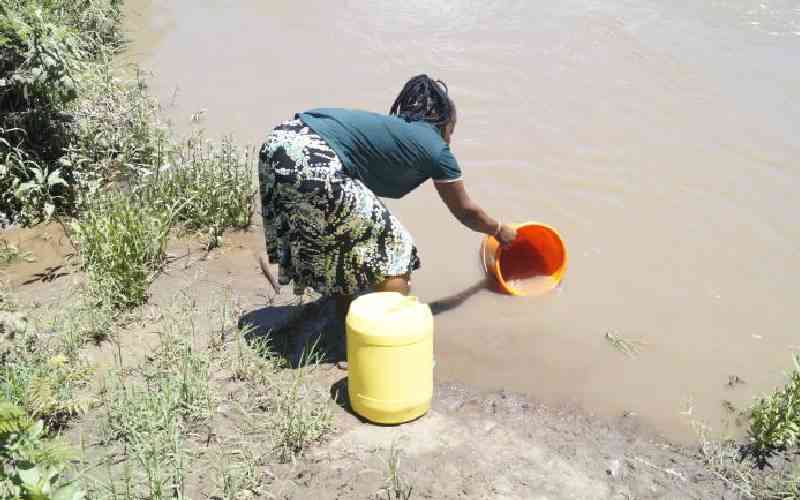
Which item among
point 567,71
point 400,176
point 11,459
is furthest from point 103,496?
point 567,71

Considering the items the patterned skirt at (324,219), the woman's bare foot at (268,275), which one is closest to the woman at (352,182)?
the patterned skirt at (324,219)

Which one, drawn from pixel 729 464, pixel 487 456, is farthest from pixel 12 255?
pixel 729 464

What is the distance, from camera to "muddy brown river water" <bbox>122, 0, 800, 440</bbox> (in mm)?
3660

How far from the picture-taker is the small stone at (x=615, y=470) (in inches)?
110

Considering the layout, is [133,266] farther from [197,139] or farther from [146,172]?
[197,139]

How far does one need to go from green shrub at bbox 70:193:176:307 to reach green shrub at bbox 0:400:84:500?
5.25 feet

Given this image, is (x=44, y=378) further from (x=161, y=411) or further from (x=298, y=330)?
(x=298, y=330)

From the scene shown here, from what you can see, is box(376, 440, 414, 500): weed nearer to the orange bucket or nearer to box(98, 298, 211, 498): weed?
box(98, 298, 211, 498): weed

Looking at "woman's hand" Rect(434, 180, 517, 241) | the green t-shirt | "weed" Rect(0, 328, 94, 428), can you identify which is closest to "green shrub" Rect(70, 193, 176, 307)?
"weed" Rect(0, 328, 94, 428)

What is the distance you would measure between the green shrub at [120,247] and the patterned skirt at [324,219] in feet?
2.57

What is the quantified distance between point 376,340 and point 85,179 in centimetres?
237

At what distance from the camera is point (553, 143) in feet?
18.0

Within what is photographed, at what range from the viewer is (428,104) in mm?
→ 3291

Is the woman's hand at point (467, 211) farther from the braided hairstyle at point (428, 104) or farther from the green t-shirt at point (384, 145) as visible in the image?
the braided hairstyle at point (428, 104)
